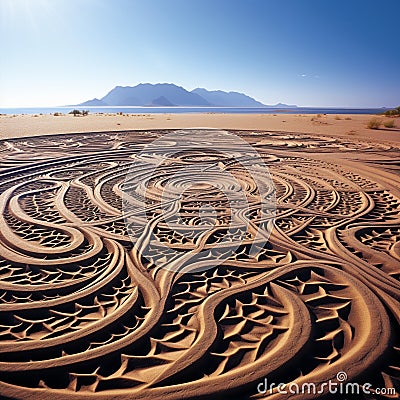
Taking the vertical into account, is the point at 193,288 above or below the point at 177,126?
below

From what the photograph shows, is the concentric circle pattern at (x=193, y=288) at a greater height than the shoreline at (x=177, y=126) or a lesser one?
lesser

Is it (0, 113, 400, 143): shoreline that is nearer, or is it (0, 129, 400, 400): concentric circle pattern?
(0, 129, 400, 400): concentric circle pattern

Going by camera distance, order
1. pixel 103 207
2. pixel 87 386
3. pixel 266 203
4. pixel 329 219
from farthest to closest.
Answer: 1. pixel 266 203
2. pixel 103 207
3. pixel 329 219
4. pixel 87 386

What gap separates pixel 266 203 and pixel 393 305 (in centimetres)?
319

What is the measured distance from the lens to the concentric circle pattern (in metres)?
2.21

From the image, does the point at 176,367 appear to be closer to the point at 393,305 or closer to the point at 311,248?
the point at 393,305

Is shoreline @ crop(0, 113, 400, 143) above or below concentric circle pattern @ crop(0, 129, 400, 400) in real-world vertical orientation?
above

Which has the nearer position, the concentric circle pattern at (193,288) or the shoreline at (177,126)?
the concentric circle pattern at (193,288)

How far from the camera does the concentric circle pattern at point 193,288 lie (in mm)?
2213

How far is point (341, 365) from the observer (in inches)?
89.0

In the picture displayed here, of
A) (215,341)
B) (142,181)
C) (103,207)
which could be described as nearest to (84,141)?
(142,181)

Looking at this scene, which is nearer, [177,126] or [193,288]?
[193,288]

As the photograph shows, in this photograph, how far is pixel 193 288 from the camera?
3.26 metres

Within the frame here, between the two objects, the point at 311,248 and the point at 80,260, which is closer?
the point at 80,260
